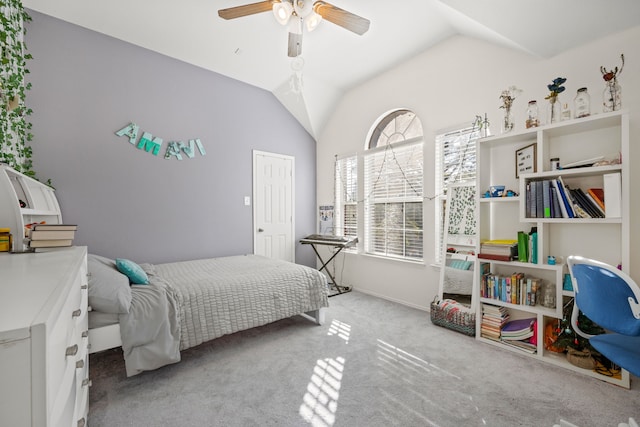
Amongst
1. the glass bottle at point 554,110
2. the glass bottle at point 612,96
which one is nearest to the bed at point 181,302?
the glass bottle at point 554,110

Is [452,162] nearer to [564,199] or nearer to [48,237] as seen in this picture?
[564,199]

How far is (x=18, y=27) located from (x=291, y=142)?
3.03m

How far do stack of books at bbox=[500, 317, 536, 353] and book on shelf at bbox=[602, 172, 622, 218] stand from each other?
1.03 m

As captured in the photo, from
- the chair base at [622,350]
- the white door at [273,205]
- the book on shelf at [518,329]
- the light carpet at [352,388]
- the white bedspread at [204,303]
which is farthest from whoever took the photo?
the white door at [273,205]

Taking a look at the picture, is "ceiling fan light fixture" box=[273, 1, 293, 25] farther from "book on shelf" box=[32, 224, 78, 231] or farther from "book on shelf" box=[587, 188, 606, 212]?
"book on shelf" box=[587, 188, 606, 212]

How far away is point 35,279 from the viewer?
86 cm

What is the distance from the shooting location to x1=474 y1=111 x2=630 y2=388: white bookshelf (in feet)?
6.38

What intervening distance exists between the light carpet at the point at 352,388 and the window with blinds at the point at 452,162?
1.30 meters

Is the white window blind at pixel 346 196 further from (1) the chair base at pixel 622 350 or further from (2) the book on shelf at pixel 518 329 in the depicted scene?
(1) the chair base at pixel 622 350

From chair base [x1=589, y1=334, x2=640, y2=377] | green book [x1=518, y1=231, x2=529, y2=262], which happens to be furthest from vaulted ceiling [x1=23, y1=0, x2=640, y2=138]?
chair base [x1=589, y1=334, x2=640, y2=377]

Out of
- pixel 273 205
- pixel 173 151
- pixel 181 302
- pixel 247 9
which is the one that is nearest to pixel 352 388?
pixel 181 302

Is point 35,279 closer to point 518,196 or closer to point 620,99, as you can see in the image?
point 518,196

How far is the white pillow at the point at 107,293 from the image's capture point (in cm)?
173

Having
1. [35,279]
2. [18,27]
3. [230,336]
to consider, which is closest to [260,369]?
[230,336]
